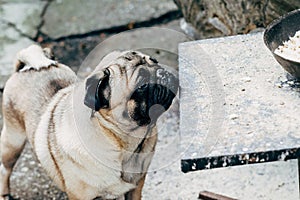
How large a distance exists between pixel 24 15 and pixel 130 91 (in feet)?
12.0

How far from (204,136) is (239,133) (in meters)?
0.14

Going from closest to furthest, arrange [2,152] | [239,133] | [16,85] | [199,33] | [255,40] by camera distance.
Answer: [239,133]
[255,40]
[16,85]
[2,152]
[199,33]

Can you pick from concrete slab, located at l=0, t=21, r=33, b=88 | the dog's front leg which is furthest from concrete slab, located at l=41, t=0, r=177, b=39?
the dog's front leg

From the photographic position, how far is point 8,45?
6.16 m

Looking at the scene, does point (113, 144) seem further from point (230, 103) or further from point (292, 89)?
point (292, 89)

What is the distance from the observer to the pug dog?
3.17m

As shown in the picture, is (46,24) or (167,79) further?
(46,24)

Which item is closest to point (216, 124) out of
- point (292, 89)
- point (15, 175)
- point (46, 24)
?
point (292, 89)

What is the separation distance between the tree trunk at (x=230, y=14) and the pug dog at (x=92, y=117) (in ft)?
4.39

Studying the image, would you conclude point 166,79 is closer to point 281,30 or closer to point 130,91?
point 130,91

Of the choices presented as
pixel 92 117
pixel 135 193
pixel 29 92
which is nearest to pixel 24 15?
pixel 29 92

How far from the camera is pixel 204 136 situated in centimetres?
275

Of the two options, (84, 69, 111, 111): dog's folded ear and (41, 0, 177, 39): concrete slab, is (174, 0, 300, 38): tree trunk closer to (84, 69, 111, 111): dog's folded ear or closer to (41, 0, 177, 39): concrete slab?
(41, 0, 177, 39): concrete slab

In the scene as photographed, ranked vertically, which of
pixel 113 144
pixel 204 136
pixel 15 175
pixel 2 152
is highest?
pixel 204 136
